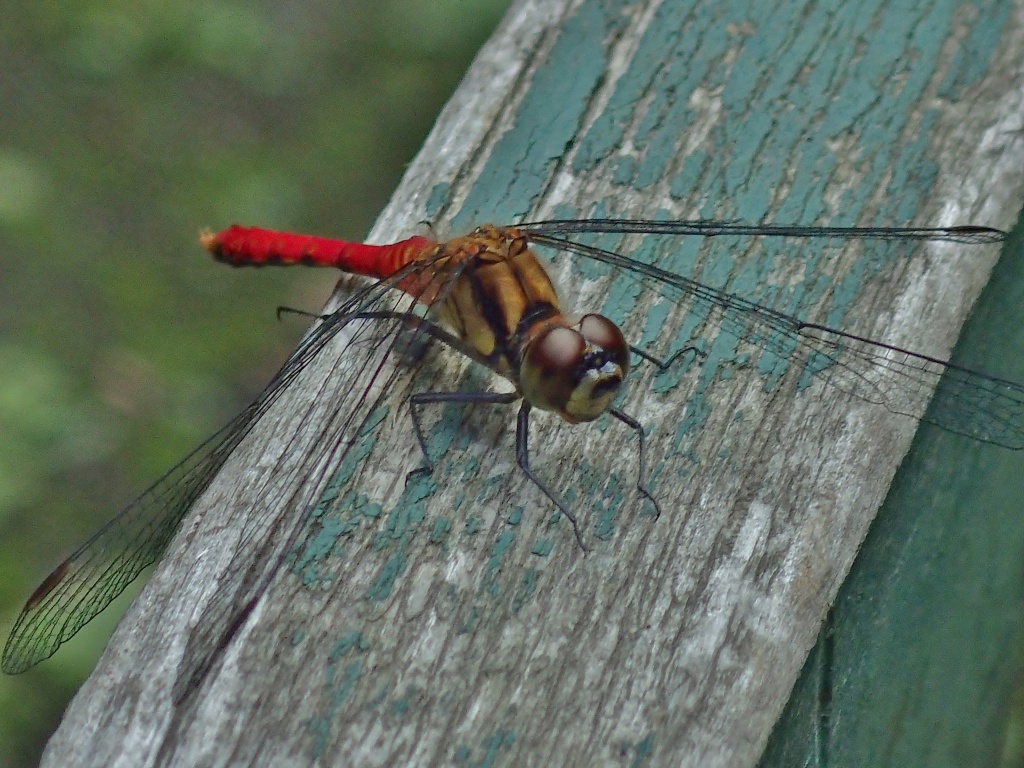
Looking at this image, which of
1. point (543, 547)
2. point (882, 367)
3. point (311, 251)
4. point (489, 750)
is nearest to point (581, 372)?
point (543, 547)

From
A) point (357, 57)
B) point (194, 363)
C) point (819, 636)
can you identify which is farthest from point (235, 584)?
point (357, 57)

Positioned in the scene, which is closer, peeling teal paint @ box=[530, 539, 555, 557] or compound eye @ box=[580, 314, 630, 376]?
peeling teal paint @ box=[530, 539, 555, 557]

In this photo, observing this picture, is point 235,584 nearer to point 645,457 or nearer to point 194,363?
point 645,457

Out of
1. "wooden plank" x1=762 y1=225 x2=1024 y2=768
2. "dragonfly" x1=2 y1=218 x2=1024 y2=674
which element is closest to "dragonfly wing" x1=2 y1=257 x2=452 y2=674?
"dragonfly" x1=2 y1=218 x2=1024 y2=674

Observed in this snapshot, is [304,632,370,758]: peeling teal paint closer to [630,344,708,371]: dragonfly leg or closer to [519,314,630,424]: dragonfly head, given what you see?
[519,314,630,424]: dragonfly head

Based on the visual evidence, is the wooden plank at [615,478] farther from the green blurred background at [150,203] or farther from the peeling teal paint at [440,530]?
the green blurred background at [150,203]

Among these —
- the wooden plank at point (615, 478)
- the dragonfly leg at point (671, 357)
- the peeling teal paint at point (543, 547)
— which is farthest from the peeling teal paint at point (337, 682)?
the dragonfly leg at point (671, 357)

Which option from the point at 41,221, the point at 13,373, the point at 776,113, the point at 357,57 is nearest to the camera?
the point at 776,113

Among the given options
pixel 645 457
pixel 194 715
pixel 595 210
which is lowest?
pixel 194 715
